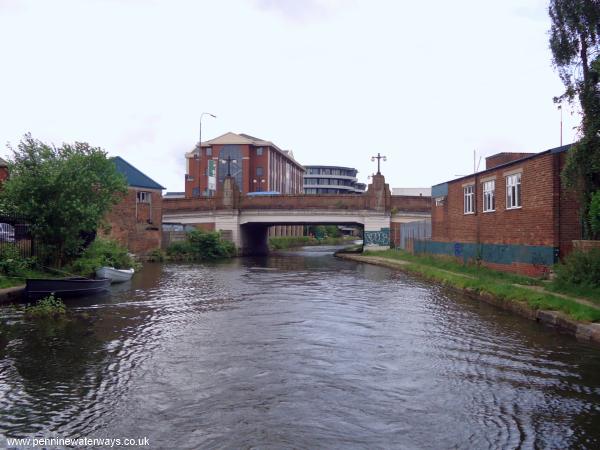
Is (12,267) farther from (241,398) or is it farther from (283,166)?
(283,166)

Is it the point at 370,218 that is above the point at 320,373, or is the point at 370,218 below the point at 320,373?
above

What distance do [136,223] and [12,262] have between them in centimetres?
2555

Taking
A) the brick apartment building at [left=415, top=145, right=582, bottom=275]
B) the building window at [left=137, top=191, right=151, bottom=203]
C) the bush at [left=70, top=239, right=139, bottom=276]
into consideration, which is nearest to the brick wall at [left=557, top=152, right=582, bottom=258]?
the brick apartment building at [left=415, top=145, right=582, bottom=275]

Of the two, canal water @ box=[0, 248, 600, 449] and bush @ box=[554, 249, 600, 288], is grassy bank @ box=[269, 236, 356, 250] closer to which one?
bush @ box=[554, 249, 600, 288]

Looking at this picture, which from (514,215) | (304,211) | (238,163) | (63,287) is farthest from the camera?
(238,163)

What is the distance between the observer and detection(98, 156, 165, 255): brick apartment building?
1678 inches

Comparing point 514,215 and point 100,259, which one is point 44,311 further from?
point 514,215

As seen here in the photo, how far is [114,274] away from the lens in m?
24.1

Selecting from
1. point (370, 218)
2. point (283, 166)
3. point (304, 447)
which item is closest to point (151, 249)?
point (370, 218)

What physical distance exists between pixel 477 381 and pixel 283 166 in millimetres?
95214

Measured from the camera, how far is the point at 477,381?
9141 millimetres

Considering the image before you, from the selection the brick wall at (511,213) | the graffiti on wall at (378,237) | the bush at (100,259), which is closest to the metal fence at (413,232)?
the graffiti on wall at (378,237)

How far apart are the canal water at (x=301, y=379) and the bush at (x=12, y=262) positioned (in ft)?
12.3

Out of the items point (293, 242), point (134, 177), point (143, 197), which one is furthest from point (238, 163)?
point (134, 177)
